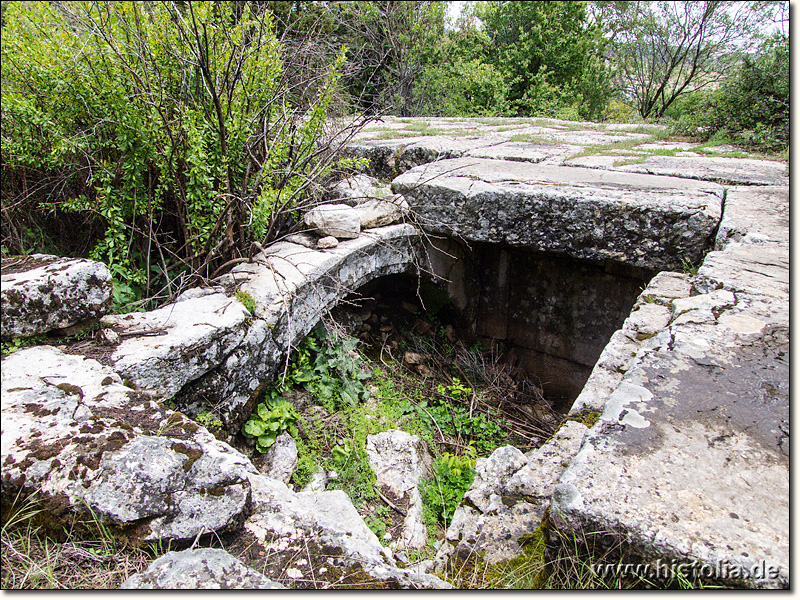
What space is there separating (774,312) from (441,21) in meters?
13.0

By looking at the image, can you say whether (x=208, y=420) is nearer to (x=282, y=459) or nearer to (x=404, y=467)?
(x=282, y=459)

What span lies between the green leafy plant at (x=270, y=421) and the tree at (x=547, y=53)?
38.7 feet

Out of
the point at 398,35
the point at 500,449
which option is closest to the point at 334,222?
the point at 500,449

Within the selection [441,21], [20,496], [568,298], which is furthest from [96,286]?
[441,21]

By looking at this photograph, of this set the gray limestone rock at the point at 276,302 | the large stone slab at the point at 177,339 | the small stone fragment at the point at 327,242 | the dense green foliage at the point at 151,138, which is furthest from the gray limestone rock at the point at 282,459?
the small stone fragment at the point at 327,242

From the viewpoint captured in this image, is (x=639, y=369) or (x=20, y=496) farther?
(x=639, y=369)

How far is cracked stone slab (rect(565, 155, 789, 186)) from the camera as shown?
128 inches

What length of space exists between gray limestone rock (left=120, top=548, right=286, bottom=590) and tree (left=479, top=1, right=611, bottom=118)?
12959mm

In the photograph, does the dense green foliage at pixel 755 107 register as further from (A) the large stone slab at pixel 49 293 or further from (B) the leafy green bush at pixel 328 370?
(A) the large stone slab at pixel 49 293

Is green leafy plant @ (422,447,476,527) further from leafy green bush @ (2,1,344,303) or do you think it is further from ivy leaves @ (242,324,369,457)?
leafy green bush @ (2,1,344,303)

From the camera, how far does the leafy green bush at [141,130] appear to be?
2381 mm

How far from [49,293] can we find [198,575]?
1.29 meters

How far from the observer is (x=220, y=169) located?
2.62 m

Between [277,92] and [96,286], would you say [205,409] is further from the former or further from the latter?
[277,92]
